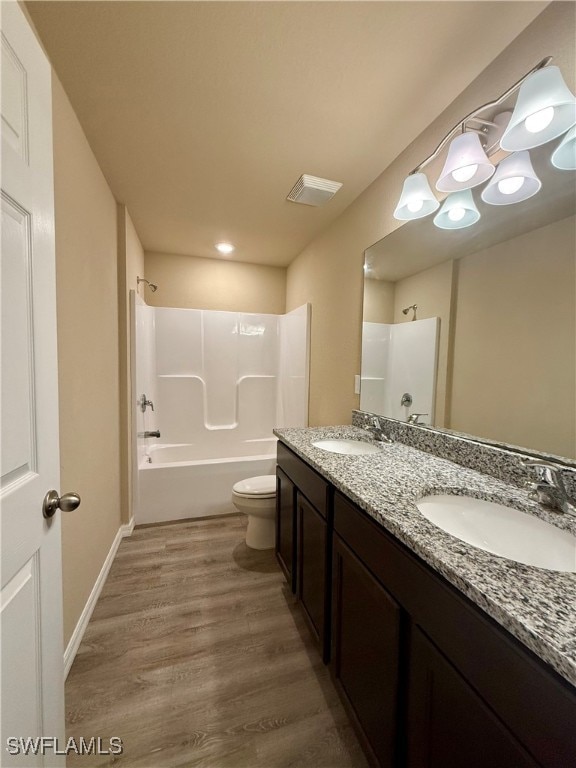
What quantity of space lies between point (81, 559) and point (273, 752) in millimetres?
1141

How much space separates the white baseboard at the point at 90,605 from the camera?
1.26 meters

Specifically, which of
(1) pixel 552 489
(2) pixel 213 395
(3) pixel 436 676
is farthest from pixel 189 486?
(1) pixel 552 489

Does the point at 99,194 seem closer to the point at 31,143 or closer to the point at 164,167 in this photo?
the point at 164,167

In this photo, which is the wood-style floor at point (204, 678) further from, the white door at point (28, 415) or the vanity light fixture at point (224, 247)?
the vanity light fixture at point (224, 247)

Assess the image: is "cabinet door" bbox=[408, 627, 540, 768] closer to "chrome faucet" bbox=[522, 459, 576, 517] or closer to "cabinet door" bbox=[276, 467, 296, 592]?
"chrome faucet" bbox=[522, 459, 576, 517]

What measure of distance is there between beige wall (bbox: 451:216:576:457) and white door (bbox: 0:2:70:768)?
147cm

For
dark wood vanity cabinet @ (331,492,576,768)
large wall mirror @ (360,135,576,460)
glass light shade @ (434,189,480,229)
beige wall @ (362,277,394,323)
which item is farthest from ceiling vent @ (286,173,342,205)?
dark wood vanity cabinet @ (331,492,576,768)

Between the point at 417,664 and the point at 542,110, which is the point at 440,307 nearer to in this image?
the point at 542,110

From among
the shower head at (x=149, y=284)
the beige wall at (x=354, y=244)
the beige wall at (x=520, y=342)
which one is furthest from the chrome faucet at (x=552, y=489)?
the shower head at (x=149, y=284)

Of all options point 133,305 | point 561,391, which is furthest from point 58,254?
point 561,391

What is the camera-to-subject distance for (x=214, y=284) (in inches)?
127

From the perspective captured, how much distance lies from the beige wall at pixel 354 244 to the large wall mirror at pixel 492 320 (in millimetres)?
246

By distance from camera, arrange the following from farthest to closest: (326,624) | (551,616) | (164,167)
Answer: (164,167) → (326,624) → (551,616)

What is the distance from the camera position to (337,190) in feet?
6.03
